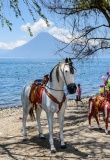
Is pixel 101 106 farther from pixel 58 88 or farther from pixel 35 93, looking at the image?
pixel 58 88

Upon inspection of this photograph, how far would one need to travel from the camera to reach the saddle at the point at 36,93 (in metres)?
8.75

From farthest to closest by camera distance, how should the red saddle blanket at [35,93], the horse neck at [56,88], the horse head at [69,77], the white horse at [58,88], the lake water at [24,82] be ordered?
the lake water at [24,82] → the red saddle blanket at [35,93] → the horse neck at [56,88] → the white horse at [58,88] → the horse head at [69,77]

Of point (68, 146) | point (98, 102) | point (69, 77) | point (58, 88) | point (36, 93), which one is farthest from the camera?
point (98, 102)

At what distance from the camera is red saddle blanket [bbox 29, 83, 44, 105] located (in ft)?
28.7

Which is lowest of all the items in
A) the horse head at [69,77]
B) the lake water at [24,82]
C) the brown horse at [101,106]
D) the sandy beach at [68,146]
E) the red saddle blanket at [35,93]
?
the lake water at [24,82]

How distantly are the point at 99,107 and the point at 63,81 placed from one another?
8.98 ft

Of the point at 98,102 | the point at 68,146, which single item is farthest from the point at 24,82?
the point at 68,146

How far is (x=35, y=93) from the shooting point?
9.04 m

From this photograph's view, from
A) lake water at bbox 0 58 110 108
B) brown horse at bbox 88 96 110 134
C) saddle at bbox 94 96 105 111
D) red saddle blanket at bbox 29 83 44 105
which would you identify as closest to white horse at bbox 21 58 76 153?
red saddle blanket at bbox 29 83 44 105

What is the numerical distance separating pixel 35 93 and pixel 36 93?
2.2 inches

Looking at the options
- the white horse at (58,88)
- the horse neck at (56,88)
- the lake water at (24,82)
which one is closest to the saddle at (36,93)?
the white horse at (58,88)

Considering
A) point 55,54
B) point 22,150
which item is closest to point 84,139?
point 22,150

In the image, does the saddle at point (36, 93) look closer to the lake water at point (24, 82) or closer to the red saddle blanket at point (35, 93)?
the red saddle blanket at point (35, 93)

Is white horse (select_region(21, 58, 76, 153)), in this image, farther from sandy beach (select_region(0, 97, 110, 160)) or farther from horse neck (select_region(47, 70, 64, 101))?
sandy beach (select_region(0, 97, 110, 160))
